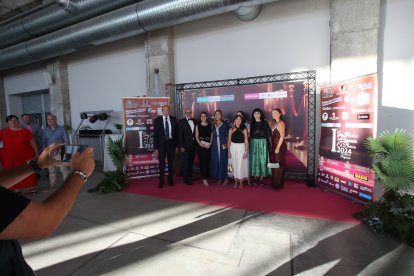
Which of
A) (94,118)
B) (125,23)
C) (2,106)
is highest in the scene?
(125,23)

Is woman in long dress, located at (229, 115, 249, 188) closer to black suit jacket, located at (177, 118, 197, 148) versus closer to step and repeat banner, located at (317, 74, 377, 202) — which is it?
black suit jacket, located at (177, 118, 197, 148)

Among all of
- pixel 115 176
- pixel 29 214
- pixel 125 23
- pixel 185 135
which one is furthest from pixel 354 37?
pixel 115 176

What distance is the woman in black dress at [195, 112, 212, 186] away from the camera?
14.4 feet

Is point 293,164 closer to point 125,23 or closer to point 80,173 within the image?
point 80,173

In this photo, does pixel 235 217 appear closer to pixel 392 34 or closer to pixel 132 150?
pixel 132 150

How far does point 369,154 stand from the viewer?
2.92 meters

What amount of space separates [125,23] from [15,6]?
3612 millimetres

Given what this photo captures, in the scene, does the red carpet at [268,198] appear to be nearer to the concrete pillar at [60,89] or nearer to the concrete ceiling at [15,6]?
the concrete pillar at [60,89]

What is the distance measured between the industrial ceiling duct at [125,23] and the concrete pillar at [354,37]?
134 centimetres

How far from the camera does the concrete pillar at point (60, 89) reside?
7016 mm

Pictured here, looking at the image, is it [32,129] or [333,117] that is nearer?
[333,117]

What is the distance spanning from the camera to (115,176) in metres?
4.32

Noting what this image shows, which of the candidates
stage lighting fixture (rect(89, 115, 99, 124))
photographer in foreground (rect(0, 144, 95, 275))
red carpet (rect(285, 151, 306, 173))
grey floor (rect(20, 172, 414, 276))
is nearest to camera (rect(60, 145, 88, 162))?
photographer in foreground (rect(0, 144, 95, 275))

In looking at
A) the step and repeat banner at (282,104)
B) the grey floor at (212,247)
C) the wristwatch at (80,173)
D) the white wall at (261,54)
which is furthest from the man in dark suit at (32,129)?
the wristwatch at (80,173)
